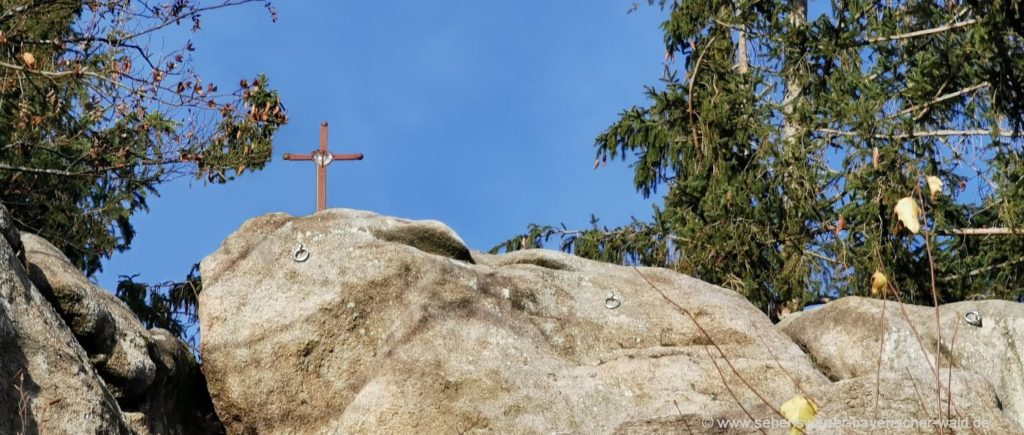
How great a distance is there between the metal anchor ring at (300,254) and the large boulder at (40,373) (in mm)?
2274

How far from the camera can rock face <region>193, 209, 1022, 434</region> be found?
324 inches

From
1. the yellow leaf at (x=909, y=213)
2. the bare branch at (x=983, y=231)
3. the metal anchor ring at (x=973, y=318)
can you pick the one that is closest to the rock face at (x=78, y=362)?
the yellow leaf at (x=909, y=213)

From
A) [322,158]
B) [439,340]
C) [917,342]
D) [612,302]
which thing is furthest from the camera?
[322,158]

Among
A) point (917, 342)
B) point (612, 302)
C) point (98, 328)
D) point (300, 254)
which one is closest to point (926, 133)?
point (917, 342)

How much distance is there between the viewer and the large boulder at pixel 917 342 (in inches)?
369

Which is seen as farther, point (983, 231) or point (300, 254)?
point (983, 231)

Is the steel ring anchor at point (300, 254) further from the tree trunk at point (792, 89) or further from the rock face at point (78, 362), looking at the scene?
the tree trunk at point (792, 89)

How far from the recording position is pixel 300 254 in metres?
9.24

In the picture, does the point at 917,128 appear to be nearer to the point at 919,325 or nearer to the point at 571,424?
the point at 919,325

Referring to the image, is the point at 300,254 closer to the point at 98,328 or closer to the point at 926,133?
the point at 98,328

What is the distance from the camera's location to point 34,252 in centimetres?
820

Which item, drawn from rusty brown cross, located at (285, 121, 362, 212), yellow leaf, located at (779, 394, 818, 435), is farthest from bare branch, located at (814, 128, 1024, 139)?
yellow leaf, located at (779, 394, 818, 435)

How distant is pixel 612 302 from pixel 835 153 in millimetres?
6259

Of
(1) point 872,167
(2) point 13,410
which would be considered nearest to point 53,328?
(2) point 13,410
